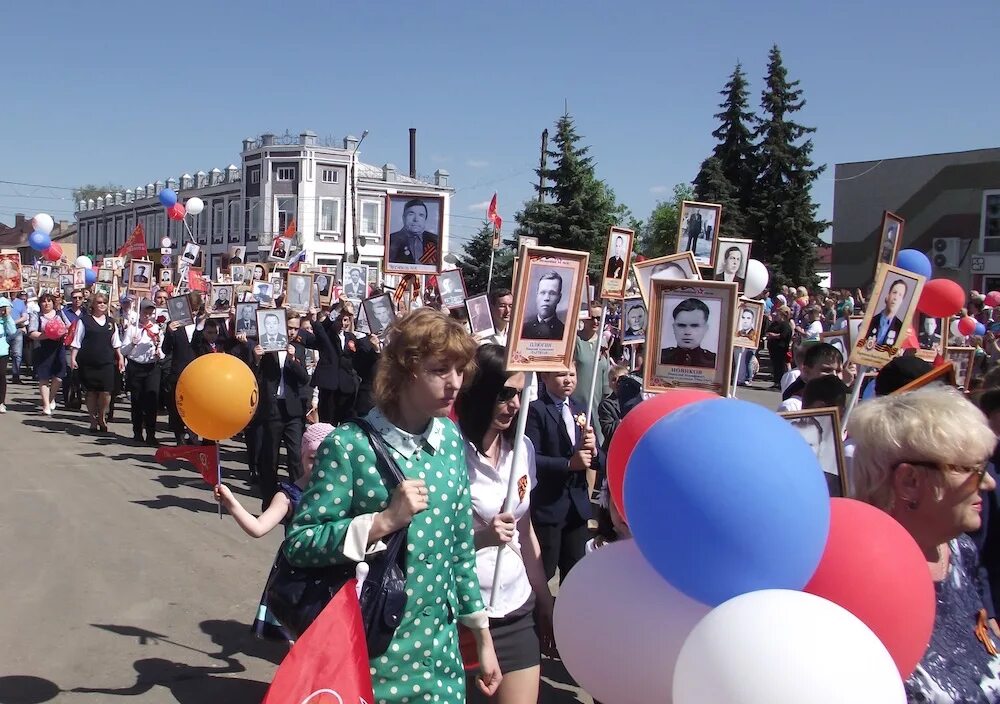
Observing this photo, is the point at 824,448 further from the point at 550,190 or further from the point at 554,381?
the point at 550,190

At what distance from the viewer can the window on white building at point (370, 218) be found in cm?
6850

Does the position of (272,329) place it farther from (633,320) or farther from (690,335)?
(690,335)

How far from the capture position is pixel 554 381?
16.2 feet

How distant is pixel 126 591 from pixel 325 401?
5.16 m

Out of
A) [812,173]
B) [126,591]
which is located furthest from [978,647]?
[812,173]

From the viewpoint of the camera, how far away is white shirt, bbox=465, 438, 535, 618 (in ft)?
11.9

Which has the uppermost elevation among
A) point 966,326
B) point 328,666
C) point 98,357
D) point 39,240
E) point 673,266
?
point 39,240

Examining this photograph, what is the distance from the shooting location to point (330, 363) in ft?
35.6

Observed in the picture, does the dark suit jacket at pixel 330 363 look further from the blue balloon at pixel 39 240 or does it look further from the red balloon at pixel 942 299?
the blue balloon at pixel 39 240

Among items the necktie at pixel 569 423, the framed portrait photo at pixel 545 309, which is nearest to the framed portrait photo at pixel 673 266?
the necktie at pixel 569 423

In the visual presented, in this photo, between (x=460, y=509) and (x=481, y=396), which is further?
(x=481, y=396)

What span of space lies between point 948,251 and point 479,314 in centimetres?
3381

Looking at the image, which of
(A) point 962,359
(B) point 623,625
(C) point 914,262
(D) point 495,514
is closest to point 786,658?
(B) point 623,625

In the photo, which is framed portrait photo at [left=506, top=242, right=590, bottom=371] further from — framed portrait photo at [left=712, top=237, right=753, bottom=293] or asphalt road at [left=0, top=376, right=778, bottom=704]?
framed portrait photo at [left=712, top=237, right=753, bottom=293]
